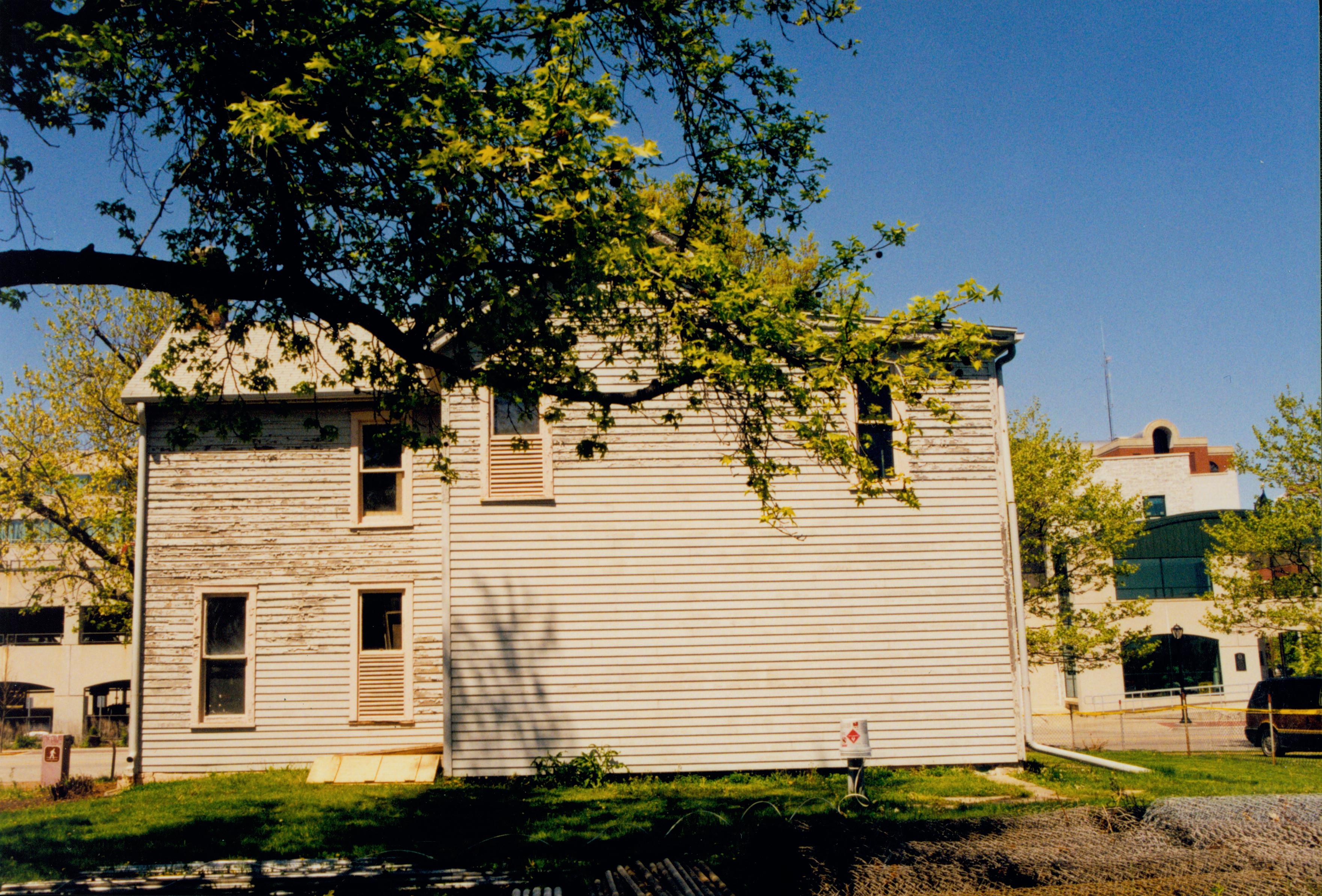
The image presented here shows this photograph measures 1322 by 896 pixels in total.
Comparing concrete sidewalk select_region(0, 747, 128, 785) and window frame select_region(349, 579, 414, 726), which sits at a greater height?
window frame select_region(349, 579, 414, 726)

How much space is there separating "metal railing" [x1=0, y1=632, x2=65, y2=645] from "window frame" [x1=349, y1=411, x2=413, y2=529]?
29089 mm

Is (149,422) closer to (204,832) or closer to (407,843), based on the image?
(204,832)

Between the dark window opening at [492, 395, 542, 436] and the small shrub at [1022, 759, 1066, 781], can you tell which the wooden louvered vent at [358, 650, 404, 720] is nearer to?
the dark window opening at [492, 395, 542, 436]

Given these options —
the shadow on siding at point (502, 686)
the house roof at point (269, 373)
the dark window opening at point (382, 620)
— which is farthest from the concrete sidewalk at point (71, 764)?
the shadow on siding at point (502, 686)

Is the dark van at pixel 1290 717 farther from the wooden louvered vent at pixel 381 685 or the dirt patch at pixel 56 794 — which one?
the dirt patch at pixel 56 794

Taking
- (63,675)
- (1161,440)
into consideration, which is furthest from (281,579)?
(1161,440)

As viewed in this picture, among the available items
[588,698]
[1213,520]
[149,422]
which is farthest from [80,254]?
[1213,520]

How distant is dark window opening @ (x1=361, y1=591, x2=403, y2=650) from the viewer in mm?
15352

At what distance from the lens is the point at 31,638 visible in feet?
124

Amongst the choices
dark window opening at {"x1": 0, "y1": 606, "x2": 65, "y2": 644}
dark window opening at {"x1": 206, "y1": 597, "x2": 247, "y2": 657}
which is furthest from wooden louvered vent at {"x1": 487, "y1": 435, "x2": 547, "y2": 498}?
dark window opening at {"x1": 0, "y1": 606, "x2": 65, "y2": 644}

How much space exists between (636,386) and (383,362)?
518 cm

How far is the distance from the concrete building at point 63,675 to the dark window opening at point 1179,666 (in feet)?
130

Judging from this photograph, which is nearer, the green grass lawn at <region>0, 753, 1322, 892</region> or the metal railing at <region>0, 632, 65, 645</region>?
the green grass lawn at <region>0, 753, 1322, 892</region>

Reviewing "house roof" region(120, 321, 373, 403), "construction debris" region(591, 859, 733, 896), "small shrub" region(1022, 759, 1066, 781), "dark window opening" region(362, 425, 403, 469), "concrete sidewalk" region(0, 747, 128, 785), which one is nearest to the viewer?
"construction debris" region(591, 859, 733, 896)
